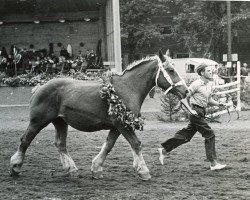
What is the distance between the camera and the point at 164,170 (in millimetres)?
8312

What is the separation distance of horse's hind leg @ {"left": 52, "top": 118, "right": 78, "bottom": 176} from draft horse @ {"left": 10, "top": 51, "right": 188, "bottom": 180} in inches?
0.6

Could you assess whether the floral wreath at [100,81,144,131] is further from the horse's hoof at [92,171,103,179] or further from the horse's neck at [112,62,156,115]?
the horse's hoof at [92,171,103,179]

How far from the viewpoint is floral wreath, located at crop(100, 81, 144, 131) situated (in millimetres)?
7445

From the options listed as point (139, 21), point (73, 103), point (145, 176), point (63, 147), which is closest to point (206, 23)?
point (139, 21)

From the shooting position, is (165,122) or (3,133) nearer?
(3,133)

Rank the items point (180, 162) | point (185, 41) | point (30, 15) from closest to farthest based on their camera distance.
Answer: point (180, 162), point (30, 15), point (185, 41)

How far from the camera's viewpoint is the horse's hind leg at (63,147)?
7961 millimetres

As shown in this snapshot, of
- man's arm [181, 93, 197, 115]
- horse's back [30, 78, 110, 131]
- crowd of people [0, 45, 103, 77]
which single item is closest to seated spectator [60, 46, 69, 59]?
crowd of people [0, 45, 103, 77]

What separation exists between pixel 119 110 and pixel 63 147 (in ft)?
4.62

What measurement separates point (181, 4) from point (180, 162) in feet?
110

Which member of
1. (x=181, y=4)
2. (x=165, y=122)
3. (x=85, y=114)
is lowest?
(x=165, y=122)

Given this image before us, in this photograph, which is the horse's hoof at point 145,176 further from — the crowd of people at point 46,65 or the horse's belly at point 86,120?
the crowd of people at point 46,65

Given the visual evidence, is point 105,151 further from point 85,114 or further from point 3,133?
point 3,133

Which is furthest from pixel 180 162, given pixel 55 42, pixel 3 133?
pixel 55 42
